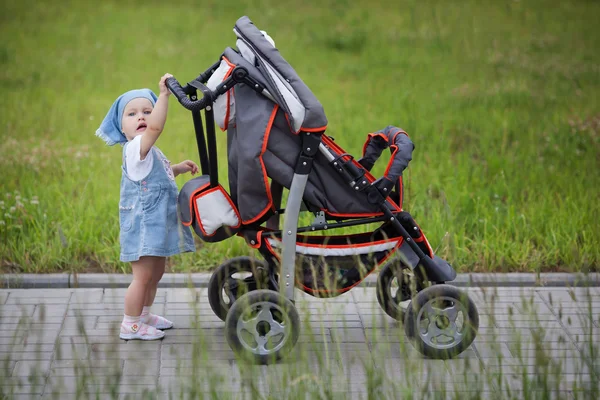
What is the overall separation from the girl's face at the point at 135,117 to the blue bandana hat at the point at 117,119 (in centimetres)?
2

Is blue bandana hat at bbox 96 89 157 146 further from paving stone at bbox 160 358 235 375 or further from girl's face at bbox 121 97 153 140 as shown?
paving stone at bbox 160 358 235 375

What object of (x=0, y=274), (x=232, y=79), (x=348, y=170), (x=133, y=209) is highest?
(x=232, y=79)

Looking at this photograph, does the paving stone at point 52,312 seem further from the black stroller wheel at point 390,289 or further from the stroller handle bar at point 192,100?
the black stroller wheel at point 390,289

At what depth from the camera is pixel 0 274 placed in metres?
5.80

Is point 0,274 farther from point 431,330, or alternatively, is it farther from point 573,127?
point 573,127

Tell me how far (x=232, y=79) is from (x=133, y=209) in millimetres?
968

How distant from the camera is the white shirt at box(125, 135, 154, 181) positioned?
4.61 meters

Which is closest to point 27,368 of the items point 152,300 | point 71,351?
point 71,351

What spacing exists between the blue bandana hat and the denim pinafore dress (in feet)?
0.48

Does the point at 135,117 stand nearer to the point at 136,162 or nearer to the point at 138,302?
the point at 136,162

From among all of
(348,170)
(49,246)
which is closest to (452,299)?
(348,170)

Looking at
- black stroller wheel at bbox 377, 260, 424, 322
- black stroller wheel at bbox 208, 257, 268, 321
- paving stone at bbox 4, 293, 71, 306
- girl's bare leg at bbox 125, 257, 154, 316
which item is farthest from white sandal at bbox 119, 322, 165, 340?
black stroller wheel at bbox 377, 260, 424, 322

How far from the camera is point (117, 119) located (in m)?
4.81

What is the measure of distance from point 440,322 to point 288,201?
1.01 metres
